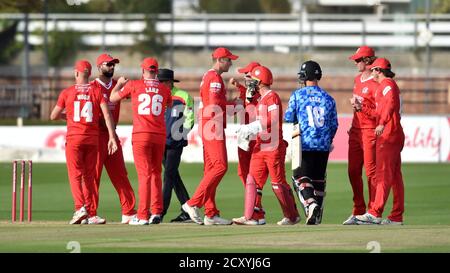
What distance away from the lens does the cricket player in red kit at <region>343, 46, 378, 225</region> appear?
19.3m

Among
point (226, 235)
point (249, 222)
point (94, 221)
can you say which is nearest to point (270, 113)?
point (249, 222)

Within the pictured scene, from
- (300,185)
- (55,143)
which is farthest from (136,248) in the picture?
(55,143)

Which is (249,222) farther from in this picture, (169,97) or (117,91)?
(117,91)

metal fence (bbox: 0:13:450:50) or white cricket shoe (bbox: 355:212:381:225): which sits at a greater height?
metal fence (bbox: 0:13:450:50)

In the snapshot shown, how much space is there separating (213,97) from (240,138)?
72 centimetres

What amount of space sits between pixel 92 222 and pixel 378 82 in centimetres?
452

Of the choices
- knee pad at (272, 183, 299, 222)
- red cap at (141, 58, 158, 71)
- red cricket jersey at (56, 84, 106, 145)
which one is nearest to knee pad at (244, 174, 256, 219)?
knee pad at (272, 183, 299, 222)

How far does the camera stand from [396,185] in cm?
1923

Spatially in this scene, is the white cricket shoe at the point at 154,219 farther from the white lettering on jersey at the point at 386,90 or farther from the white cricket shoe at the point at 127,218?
the white lettering on jersey at the point at 386,90

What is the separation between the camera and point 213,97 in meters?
18.9

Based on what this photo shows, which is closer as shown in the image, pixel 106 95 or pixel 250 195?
pixel 250 195

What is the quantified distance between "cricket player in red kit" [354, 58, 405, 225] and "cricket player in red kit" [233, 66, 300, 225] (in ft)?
3.88

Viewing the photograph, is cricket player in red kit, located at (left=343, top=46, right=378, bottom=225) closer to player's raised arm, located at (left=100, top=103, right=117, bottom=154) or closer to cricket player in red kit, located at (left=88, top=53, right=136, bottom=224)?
cricket player in red kit, located at (left=88, top=53, right=136, bottom=224)
